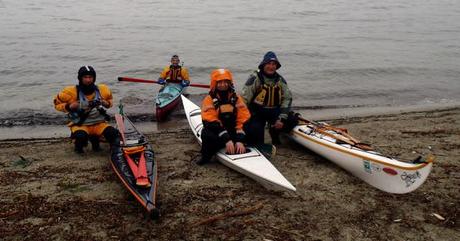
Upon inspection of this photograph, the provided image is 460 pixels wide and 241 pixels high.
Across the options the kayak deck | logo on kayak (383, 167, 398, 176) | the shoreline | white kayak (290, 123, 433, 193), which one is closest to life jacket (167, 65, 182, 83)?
the kayak deck

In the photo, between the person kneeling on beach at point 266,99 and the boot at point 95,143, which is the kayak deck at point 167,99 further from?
the person kneeling on beach at point 266,99

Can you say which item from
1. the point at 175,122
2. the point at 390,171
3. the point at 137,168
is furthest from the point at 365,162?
the point at 175,122

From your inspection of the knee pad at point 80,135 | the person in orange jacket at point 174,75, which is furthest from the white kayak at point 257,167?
the person in orange jacket at point 174,75

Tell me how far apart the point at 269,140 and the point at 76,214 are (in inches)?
151

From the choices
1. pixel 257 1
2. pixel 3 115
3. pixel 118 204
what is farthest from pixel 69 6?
pixel 118 204

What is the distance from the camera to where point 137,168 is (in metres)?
5.11

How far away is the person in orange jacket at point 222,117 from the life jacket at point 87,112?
5.38 ft

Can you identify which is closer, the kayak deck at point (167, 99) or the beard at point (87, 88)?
the beard at point (87, 88)

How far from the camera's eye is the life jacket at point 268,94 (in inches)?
243

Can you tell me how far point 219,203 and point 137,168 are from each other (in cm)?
120

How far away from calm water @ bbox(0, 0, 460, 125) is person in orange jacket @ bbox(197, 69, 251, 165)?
5.26 meters

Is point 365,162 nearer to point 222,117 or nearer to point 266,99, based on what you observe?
point 266,99

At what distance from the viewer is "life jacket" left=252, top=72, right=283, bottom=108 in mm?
6172

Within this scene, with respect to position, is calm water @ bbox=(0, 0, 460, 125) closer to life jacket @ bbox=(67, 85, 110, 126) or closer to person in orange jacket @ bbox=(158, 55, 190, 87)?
person in orange jacket @ bbox=(158, 55, 190, 87)
